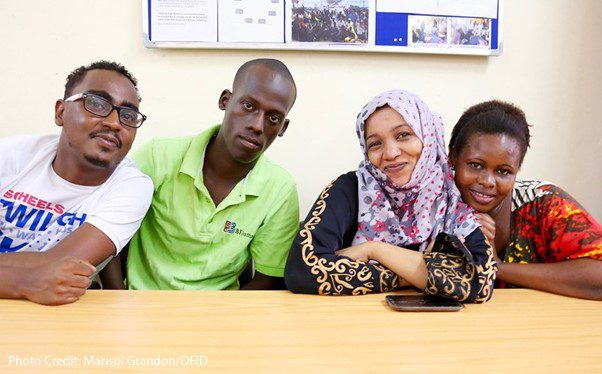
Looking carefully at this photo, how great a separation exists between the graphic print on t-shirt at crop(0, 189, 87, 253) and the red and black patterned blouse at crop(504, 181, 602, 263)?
1.38 m

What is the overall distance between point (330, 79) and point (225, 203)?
2.82 feet

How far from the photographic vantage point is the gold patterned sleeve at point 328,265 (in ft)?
3.76

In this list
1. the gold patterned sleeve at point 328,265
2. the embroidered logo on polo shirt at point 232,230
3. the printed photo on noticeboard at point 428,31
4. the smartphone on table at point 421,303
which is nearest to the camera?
the smartphone on table at point 421,303

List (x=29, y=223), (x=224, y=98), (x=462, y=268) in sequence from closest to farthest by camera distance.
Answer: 1. (x=462, y=268)
2. (x=29, y=223)
3. (x=224, y=98)

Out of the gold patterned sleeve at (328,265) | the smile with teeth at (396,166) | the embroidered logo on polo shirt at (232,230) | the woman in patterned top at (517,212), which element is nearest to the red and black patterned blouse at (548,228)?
the woman in patterned top at (517,212)

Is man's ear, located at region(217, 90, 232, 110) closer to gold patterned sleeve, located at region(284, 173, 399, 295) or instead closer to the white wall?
the white wall

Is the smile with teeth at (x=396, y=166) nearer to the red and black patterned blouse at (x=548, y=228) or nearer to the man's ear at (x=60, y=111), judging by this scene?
the red and black patterned blouse at (x=548, y=228)

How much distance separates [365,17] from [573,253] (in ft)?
4.09

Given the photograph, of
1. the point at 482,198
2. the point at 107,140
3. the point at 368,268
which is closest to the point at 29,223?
the point at 107,140

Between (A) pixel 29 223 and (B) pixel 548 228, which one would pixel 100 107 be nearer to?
(A) pixel 29 223

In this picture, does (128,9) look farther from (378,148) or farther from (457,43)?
(457,43)

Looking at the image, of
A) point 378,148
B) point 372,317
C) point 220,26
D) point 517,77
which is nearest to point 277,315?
point 372,317

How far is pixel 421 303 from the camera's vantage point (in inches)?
42.3

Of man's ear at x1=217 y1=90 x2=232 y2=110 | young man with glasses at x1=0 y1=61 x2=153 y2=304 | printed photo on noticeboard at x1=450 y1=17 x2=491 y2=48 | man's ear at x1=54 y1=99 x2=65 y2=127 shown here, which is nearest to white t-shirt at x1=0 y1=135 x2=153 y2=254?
young man with glasses at x1=0 y1=61 x2=153 y2=304
